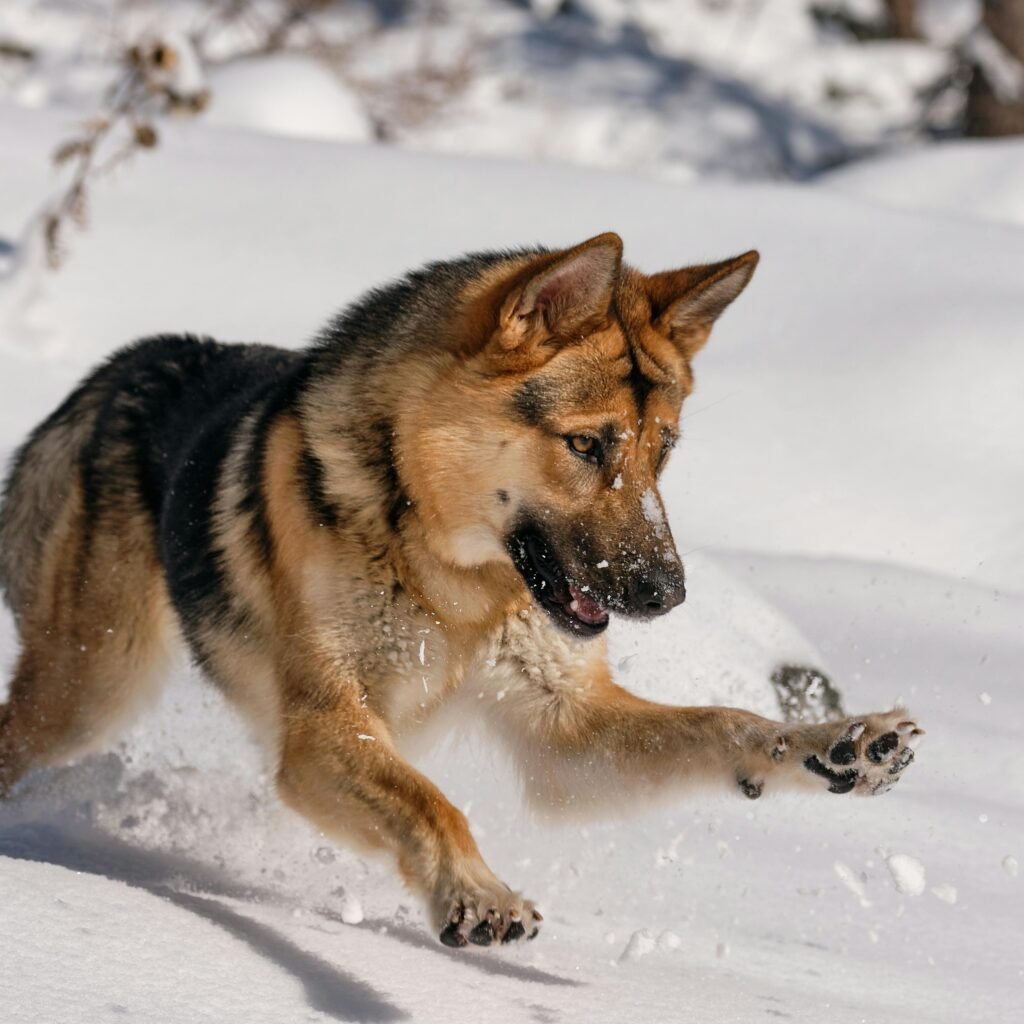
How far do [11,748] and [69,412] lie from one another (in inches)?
41.2

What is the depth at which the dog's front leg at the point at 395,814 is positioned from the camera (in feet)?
9.46

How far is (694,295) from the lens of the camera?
3617 millimetres

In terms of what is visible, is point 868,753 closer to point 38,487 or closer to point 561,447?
point 561,447

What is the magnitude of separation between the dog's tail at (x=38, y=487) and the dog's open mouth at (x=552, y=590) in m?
1.60

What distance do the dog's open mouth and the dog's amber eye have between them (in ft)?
0.68

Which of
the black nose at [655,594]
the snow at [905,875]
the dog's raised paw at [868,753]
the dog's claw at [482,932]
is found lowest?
the snow at [905,875]

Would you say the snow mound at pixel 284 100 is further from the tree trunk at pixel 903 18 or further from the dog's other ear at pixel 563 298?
the tree trunk at pixel 903 18

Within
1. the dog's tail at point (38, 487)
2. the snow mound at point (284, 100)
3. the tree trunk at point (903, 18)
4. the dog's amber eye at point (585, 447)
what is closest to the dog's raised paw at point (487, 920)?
the dog's amber eye at point (585, 447)

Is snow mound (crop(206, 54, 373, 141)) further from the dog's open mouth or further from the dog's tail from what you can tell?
the dog's open mouth

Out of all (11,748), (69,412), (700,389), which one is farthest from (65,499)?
(700,389)

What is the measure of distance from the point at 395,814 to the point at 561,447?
89 cm

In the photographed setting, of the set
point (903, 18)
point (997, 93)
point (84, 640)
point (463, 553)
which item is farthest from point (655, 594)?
point (903, 18)

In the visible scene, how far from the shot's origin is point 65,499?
14.1ft

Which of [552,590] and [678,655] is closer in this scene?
[552,590]
